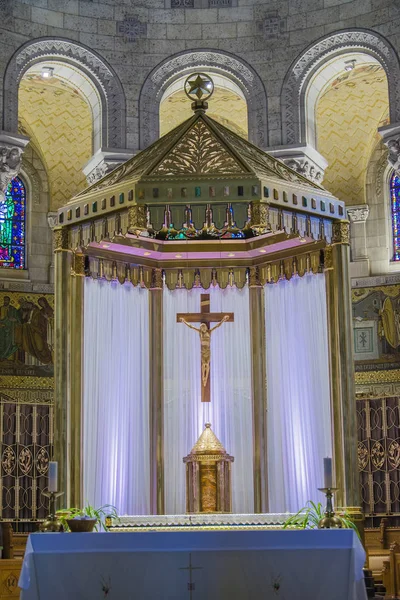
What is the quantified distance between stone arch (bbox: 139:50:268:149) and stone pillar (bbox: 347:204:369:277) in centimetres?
347

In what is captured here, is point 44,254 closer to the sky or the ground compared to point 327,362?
closer to the sky

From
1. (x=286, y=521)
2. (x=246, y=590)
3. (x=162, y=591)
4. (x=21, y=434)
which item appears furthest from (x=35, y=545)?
(x=21, y=434)

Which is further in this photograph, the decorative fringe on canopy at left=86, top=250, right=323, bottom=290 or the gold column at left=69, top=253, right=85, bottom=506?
the decorative fringe on canopy at left=86, top=250, right=323, bottom=290

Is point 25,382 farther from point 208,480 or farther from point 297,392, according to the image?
point 297,392

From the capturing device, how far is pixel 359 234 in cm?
2134

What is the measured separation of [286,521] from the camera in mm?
11766

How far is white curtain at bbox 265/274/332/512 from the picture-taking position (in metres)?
12.9

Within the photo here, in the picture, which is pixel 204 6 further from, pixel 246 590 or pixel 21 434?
pixel 246 590

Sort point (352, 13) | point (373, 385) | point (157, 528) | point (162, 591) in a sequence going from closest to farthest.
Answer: point (162, 591) → point (157, 528) → point (352, 13) → point (373, 385)

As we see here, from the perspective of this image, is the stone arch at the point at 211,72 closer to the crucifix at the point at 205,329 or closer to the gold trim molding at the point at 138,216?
the crucifix at the point at 205,329

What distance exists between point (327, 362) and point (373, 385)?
23.9ft

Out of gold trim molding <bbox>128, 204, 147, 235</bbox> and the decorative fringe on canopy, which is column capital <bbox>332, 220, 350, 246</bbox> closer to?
the decorative fringe on canopy

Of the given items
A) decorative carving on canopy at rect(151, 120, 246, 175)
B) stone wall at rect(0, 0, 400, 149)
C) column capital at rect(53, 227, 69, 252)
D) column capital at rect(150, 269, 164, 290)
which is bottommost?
column capital at rect(150, 269, 164, 290)

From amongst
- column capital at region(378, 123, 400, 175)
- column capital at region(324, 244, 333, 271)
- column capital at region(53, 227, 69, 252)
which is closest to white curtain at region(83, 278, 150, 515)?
column capital at region(53, 227, 69, 252)
